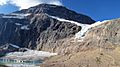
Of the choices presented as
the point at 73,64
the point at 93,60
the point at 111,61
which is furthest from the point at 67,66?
the point at 111,61

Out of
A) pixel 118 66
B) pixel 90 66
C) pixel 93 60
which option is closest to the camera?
pixel 118 66

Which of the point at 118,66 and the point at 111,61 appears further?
the point at 111,61

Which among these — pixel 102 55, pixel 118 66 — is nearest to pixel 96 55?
pixel 102 55

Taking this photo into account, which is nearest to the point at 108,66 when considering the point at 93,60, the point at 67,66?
the point at 93,60

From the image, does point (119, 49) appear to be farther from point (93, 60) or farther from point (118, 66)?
point (118, 66)

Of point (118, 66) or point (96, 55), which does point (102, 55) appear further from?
point (118, 66)

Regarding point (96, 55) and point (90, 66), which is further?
point (96, 55)

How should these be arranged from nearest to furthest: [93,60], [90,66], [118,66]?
[118,66]
[90,66]
[93,60]
